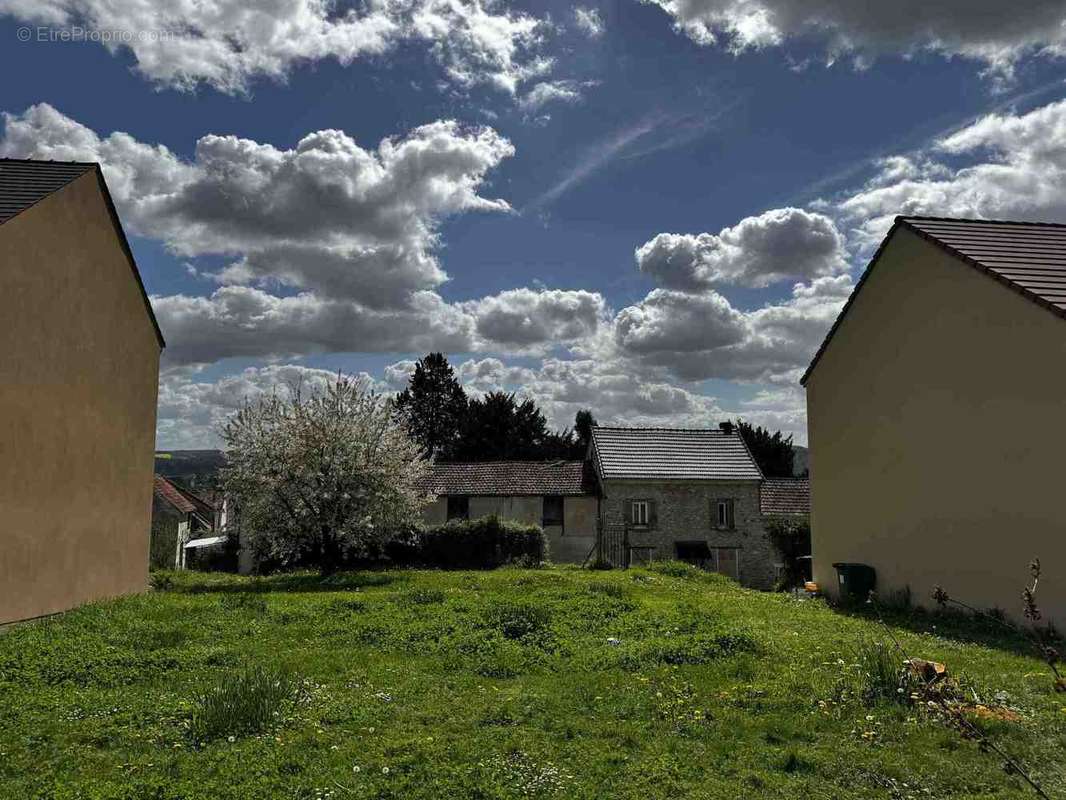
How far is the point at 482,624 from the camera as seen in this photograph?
1192 centimetres

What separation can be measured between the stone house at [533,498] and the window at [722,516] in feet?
17.7

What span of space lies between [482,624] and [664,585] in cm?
888

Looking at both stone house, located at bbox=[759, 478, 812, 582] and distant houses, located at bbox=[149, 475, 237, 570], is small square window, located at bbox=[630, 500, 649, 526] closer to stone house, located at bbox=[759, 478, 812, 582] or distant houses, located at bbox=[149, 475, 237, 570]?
stone house, located at bbox=[759, 478, 812, 582]

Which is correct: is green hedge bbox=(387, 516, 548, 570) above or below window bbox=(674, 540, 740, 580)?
above

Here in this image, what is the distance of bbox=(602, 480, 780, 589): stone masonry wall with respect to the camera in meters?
35.8

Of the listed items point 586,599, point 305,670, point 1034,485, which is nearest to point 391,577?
point 586,599

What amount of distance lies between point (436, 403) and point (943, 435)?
2399 inches

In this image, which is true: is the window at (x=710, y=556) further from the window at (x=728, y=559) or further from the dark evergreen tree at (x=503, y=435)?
the dark evergreen tree at (x=503, y=435)

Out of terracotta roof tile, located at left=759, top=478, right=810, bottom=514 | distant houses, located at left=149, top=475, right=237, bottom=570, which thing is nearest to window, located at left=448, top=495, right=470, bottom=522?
distant houses, located at left=149, top=475, right=237, bottom=570

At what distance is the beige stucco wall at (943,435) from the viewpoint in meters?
12.4

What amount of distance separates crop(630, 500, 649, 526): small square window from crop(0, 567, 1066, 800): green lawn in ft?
73.9

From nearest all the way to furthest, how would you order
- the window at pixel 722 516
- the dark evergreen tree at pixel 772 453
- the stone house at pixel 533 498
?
the window at pixel 722 516, the stone house at pixel 533 498, the dark evergreen tree at pixel 772 453

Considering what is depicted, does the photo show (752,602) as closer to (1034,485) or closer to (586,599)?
(586,599)

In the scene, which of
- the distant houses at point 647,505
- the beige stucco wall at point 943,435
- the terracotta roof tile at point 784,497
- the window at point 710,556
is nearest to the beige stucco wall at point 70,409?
the beige stucco wall at point 943,435
